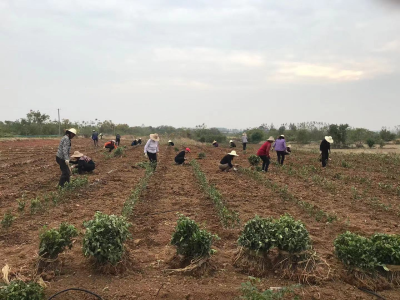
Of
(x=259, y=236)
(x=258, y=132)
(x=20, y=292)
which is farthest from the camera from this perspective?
(x=258, y=132)

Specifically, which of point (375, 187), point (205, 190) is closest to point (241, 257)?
point (205, 190)

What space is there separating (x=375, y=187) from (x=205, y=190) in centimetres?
623

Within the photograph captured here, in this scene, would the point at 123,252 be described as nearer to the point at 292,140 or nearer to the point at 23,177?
the point at 23,177

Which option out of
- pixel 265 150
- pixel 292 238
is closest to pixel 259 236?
pixel 292 238

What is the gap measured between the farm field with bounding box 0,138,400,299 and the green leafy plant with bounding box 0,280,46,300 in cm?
37

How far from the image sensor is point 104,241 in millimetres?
3949

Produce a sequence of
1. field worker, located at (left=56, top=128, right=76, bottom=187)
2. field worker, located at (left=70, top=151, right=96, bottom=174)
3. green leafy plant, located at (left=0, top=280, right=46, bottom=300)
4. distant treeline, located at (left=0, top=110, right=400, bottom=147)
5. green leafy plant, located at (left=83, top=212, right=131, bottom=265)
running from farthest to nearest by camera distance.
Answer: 1. distant treeline, located at (left=0, top=110, right=400, bottom=147)
2. field worker, located at (left=70, top=151, right=96, bottom=174)
3. field worker, located at (left=56, top=128, right=76, bottom=187)
4. green leafy plant, located at (left=83, top=212, right=131, bottom=265)
5. green leafy plant, located at (left=0, top=280, right=46, bottom=300)

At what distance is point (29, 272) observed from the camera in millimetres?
3920

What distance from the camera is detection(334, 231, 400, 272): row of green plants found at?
12.9 feet

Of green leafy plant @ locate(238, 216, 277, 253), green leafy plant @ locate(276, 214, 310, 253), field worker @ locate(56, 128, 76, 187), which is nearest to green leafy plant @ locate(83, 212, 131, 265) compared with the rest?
green leafy plant @ locate(238, 216, 277, 253)

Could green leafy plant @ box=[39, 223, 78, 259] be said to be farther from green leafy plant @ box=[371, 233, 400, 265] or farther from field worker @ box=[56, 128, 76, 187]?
field worker @ box=[56, 128, 76, 187]

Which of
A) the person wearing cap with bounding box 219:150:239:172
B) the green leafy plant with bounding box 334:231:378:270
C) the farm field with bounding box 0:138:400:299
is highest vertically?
the person wearing cap with bounding box 219:150:239:172

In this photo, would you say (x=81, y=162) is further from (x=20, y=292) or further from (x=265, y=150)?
(x=20, y=292)

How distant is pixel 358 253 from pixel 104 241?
3.27m
